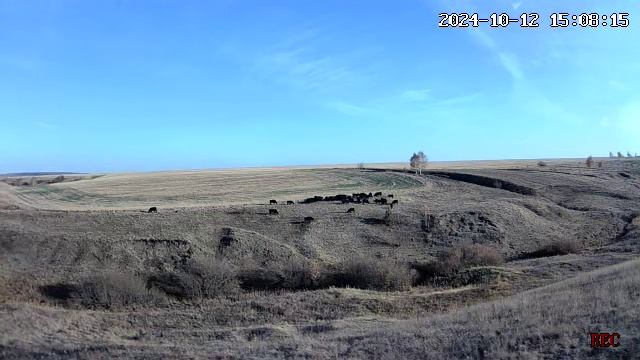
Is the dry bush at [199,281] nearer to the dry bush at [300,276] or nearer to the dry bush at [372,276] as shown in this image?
the dry bush at [300,276]

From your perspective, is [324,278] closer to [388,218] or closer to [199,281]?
[199,281]

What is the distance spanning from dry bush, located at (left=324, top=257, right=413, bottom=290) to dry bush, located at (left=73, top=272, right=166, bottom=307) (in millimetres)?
8914

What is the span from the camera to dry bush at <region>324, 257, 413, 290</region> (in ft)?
87.6

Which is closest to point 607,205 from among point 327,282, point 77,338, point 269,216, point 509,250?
point 509,250

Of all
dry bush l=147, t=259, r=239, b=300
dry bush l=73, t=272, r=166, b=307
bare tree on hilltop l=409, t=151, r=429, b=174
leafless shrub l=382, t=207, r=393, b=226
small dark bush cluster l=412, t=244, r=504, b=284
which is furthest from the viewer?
bare tree on hilltop l=409, t=151, r=429, b=174

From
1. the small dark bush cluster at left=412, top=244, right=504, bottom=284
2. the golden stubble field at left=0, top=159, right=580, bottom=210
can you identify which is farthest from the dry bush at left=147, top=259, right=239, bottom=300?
the golden stubble field at left=0, top=159, right=580, bottom=210

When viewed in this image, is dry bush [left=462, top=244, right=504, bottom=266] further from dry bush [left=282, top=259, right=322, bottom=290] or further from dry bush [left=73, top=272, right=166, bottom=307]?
dry bush [left=73, top=272, right=166, bottom=307]

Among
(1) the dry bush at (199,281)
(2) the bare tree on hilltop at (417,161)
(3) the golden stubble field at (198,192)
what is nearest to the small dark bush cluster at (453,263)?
(1) the dry bush at (199,281)

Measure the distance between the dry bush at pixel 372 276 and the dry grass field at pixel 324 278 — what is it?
0.23 ft

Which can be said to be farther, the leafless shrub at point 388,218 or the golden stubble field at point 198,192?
the golden stubble field at point 198,192

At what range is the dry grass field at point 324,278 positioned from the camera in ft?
40.2

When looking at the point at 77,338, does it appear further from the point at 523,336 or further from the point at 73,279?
the point at 73,279

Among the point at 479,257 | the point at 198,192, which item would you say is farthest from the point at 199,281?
the point at 198,192

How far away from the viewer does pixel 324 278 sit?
28984mm
